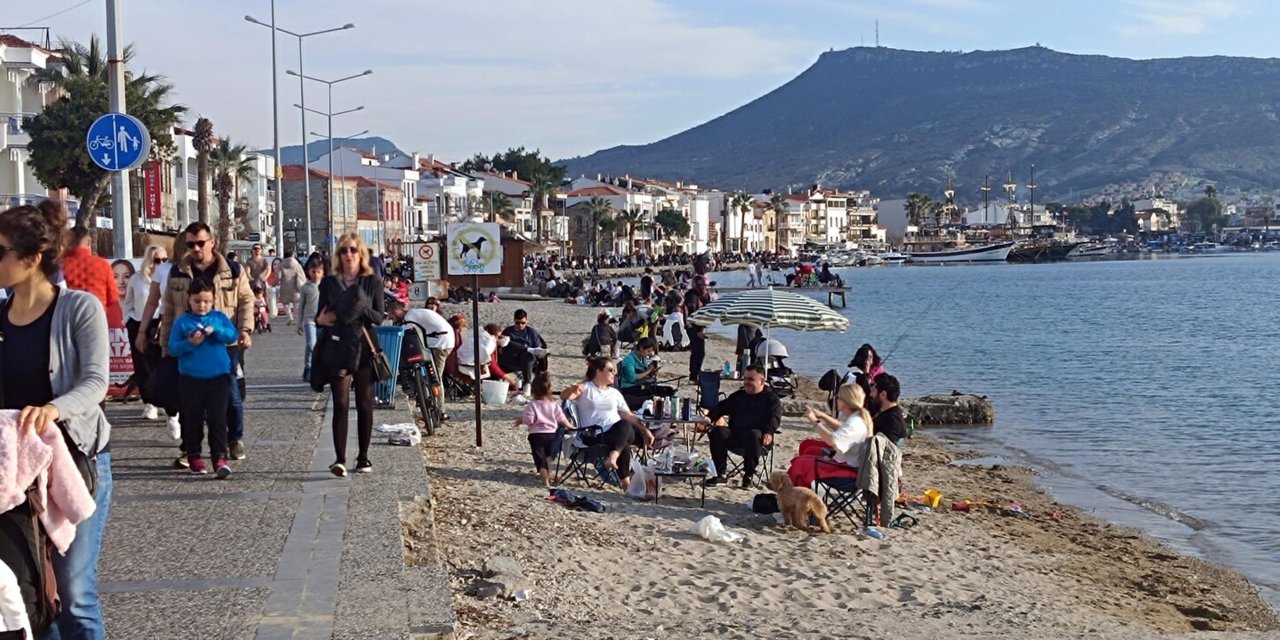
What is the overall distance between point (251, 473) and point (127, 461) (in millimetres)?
1051

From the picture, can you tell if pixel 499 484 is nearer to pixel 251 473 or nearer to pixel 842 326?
pixel 251 473

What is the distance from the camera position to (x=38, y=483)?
3934mm

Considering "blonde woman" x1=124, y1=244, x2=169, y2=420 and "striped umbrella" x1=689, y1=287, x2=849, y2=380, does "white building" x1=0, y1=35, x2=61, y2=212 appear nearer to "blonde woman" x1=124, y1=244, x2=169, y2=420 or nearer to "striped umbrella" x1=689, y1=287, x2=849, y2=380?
"striped umbrella" x1=689, y1=287, x2=849, y2=380

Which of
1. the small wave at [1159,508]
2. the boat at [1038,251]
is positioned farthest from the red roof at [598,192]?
the small wave at [1159,508]

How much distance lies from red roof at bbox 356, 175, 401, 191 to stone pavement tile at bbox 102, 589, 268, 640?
81726 millimetres

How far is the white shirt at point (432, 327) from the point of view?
15.0 meters

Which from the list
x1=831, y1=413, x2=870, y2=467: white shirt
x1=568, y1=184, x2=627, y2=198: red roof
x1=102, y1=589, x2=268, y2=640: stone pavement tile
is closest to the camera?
x1=102, y1=589, x2=268, y2=640: stone pavement tile

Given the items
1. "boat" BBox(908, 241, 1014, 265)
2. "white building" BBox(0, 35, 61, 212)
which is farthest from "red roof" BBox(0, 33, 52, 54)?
"boat" BBox(908, 241, 1014, 265)

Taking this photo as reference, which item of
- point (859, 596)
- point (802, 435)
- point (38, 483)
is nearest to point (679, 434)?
point (802, 435)

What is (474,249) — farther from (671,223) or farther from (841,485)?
(671,223)

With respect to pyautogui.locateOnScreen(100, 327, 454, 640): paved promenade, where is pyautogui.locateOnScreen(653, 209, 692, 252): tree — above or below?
above

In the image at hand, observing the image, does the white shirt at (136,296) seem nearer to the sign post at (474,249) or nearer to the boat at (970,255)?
the sign post at (474,249)

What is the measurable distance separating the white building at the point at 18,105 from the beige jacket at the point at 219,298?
31.0 m

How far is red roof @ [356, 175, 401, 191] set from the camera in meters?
86.2
